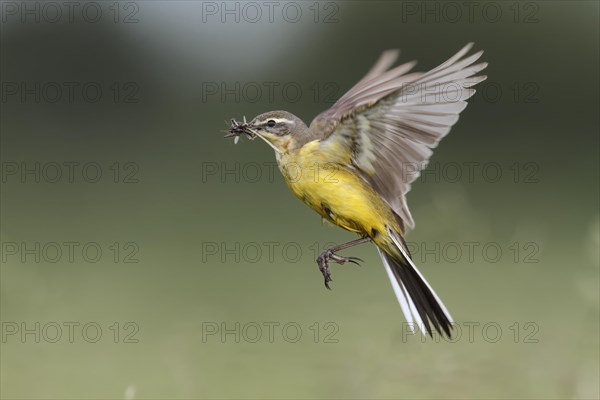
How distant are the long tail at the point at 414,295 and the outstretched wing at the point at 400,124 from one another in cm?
14

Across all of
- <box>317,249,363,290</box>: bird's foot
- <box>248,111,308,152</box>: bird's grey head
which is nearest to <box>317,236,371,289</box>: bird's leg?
<box>317,249,363,290</box>: bird's foot

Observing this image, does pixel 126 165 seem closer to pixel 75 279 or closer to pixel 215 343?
pixel 75 279

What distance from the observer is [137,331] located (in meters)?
5.18

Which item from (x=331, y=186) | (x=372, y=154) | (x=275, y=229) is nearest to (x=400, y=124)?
(x=372, y=154)

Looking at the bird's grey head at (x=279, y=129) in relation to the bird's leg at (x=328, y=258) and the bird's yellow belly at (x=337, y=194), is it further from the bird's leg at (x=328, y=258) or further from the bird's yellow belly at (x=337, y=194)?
the bird's leg at (x=328, y=258)

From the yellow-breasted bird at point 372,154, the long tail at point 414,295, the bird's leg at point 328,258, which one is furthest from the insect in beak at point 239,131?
the long tail at point 414,295

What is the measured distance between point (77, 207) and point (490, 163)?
4.29m

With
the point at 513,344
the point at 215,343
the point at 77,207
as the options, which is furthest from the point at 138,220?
the point at 513,344

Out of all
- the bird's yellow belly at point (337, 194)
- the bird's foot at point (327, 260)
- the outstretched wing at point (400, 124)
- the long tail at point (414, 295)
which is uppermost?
the outstretched wing at point (400, 124)

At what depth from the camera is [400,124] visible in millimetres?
2340

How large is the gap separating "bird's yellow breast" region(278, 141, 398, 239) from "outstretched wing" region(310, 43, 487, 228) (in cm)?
3

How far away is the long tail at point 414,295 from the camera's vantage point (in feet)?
7.41

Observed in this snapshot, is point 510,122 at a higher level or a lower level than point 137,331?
higher

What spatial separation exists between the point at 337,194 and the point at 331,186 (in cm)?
3
